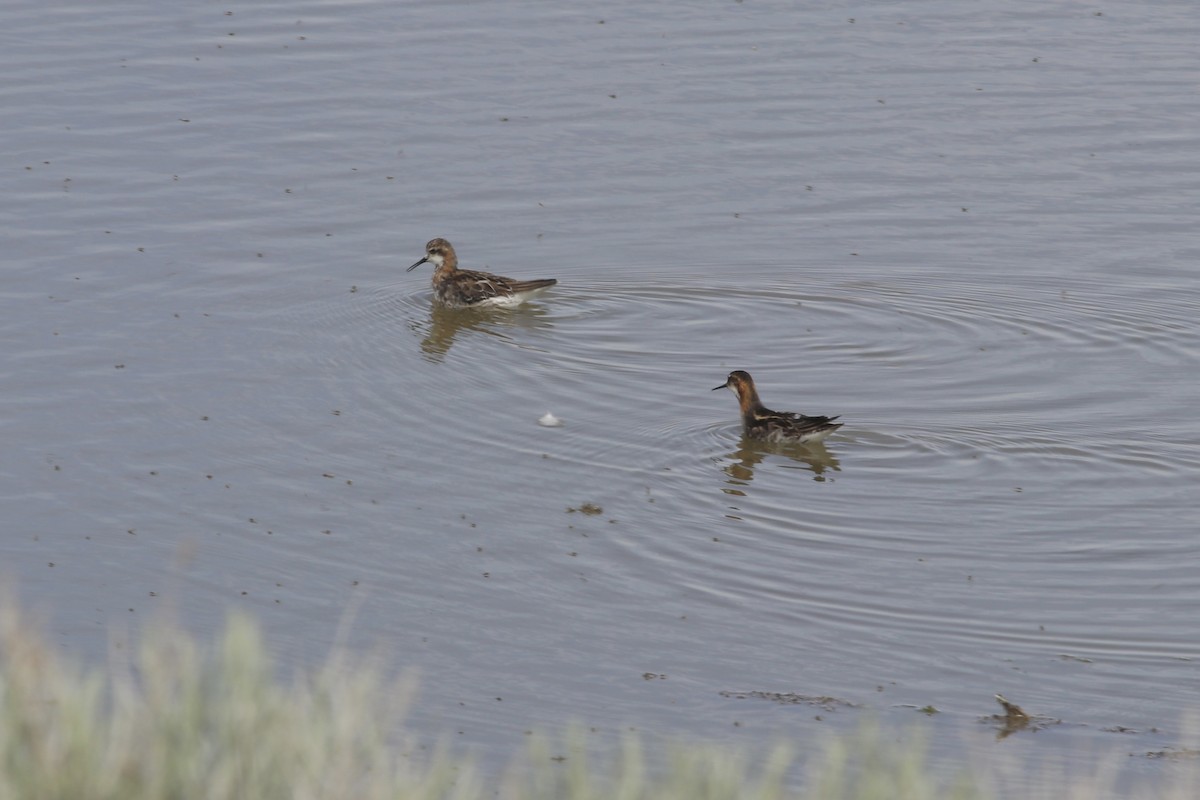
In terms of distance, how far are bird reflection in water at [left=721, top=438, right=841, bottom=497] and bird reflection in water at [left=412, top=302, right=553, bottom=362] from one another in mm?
2959

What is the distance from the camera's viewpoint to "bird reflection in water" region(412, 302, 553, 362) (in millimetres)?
15227

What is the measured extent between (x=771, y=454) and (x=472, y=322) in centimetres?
389

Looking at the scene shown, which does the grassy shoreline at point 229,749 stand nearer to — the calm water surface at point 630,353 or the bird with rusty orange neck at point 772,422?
the calm water surface at point 630,353

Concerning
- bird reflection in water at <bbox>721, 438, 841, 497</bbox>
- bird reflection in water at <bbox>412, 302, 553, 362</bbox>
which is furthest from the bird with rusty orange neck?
bird reflection in water at <bbox>412, 302, 553, 362</bbox>

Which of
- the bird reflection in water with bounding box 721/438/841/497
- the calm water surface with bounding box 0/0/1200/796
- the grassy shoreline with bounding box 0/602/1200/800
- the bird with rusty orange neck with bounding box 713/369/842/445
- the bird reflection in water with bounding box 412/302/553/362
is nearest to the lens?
the grassy shoreline with bounding box 0/602/1200/800

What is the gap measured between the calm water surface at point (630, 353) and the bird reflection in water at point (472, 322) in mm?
52

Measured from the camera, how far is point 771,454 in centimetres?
1284

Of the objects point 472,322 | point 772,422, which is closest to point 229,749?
point 772,422

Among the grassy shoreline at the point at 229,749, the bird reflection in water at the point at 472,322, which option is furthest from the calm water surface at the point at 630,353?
the grassy shoreline at the point at 229,749

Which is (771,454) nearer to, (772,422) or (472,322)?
(772,422)

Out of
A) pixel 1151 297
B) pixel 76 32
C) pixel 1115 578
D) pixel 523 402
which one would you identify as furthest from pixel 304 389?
pixel 76 32

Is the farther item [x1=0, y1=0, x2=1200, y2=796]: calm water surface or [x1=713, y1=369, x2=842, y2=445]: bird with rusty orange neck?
[x1=713, y1=369, x2=842, y2=445]: bird with rusty orange neck

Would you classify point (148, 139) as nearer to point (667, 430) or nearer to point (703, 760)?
point (667, 430)

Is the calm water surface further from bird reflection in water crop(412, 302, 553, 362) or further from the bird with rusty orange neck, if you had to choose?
the bird with rusty orange neck
